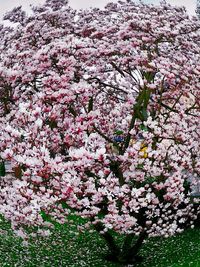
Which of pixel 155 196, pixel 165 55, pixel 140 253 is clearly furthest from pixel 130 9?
pixel 140 253

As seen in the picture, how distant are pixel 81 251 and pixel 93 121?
5.42 meters

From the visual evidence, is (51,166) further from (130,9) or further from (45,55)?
(130,9)

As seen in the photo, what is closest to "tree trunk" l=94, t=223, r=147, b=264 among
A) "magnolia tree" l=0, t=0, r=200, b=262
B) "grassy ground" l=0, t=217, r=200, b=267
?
"magnolia tree" l=0, t=0, r=200, b=262

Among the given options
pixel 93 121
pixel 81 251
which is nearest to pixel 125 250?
pixel 81 251

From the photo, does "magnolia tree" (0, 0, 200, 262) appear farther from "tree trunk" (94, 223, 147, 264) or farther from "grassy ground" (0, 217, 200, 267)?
"grassy ground" (0, 217, 200, 267)

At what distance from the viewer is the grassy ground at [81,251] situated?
12492 millimetres

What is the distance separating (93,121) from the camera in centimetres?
961

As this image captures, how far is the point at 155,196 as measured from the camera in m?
10.7

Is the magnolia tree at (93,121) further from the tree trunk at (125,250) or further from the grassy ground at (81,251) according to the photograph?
the grassy ground at (81,251)

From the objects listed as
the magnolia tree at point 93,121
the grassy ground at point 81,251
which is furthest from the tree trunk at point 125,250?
the grassy ground at point 81,251

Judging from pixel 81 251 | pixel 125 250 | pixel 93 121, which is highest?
pixel 93 121

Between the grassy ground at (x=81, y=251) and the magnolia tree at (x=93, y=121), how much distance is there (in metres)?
0.81

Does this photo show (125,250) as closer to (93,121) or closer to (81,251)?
(81,251)

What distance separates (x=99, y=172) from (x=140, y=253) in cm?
535
